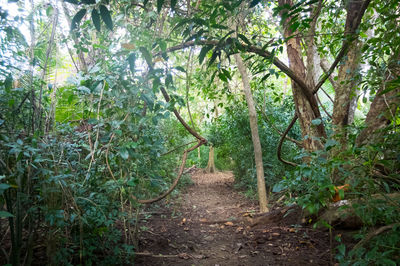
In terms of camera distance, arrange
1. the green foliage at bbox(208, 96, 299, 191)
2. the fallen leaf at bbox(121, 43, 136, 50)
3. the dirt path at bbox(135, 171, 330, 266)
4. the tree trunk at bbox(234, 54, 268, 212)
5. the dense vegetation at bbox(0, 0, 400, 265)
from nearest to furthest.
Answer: the dense vegetation at bbox(0, 0, 400, 265) < the fallen leaf at bbox(121, 43, 136, 50) < the dirt path at bbox(135, 171, 330, 266) < the tree trunk at bbox(234, 54, 268, 212) < the green foliage at bbox(208, 96, 299, 191)

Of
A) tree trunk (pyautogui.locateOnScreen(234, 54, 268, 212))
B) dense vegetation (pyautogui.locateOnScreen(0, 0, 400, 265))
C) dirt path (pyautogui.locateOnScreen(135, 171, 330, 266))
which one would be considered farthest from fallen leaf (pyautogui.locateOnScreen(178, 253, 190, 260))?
tree trunk (pyautogui.locateOnScreen(234, 54, 268, 212))

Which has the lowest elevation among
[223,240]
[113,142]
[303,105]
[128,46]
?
[223,240]

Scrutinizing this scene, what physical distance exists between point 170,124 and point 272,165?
7.58 ft

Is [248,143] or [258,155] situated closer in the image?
[258,155]

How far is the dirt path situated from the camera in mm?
2522

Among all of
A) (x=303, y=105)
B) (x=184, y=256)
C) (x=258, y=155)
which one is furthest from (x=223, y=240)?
(x=303, y=105)

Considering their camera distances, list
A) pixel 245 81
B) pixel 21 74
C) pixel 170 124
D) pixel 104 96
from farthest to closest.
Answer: pixel 170 124, pixel 245 81, pixel 104 96, pixel 21 74

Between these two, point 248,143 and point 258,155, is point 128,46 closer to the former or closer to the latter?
point 258,155

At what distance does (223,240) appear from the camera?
10.6ft

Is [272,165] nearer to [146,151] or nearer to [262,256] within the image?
[262,256]

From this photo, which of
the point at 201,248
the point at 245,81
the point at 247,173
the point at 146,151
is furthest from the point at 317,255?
the point at 247,173

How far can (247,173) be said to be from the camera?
6121 millimetres

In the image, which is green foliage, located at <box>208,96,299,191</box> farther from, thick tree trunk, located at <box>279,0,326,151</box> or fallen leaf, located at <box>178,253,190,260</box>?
fallen leaf, located at <box>178,253,190,260</box>

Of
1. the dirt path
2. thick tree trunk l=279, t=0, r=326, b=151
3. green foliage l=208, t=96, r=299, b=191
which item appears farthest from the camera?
green foliage l=208, t=96, r=299, b=191
